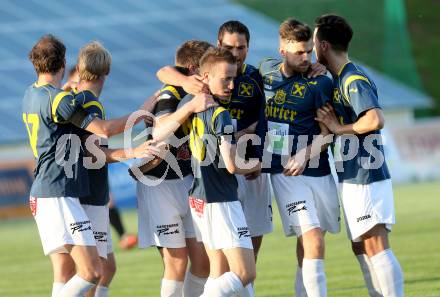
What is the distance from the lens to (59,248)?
306 inches

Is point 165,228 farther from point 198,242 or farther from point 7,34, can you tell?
point 7,34

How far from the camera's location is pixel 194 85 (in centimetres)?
777

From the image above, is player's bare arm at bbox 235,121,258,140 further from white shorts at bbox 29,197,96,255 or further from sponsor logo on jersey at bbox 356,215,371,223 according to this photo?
white shorts at bbox 29,197,96,255

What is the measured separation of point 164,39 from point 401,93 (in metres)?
8.18

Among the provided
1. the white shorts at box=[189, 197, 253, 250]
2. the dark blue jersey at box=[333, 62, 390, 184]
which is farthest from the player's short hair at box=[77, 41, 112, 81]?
the dark blue jersey at box=[333, 62, 390, 184]

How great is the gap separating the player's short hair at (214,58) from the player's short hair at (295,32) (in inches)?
31.5

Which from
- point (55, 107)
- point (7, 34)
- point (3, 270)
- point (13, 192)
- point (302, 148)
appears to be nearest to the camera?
point (55, 107)

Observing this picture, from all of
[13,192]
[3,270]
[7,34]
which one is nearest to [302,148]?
[3,270]

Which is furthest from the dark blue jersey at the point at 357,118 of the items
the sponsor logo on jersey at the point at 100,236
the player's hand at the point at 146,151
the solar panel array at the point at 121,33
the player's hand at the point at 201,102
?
the solar panel array at the point at 121,33

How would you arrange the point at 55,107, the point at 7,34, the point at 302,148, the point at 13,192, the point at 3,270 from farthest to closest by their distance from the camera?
the point at 7,34, the point at 13,192, the point at 3,270, the point at 302,148, the point at 55,107

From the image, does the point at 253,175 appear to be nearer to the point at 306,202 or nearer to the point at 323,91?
the point at 306,202

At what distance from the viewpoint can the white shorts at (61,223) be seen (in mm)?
7664

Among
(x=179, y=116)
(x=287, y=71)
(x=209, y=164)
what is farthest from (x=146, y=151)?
(x=287, y=71)

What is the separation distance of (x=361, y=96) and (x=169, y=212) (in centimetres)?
185
